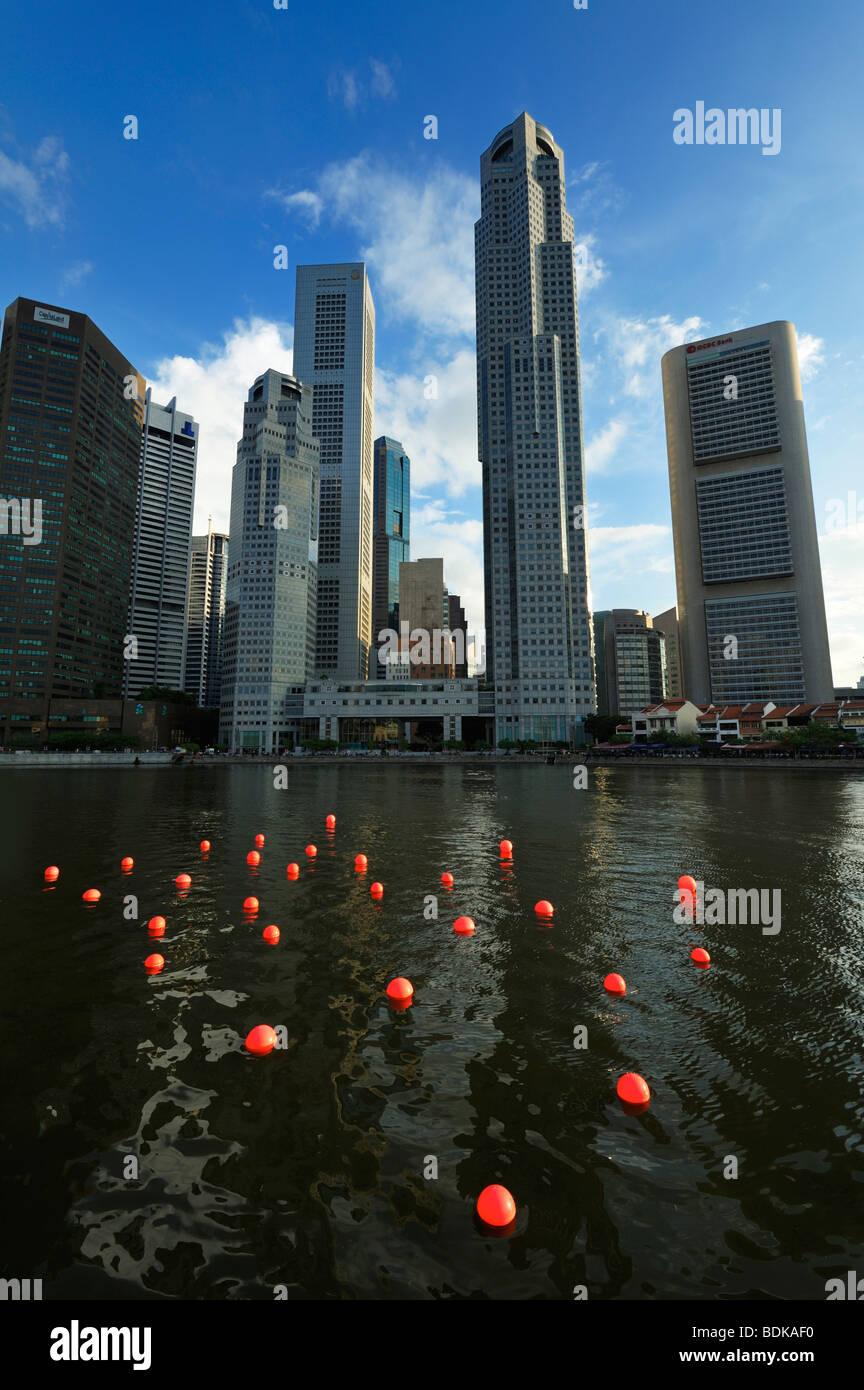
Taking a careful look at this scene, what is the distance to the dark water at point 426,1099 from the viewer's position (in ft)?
15.2

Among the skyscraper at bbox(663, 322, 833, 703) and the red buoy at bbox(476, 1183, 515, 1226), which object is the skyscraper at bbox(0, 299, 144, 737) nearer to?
the red buoy at bbox(476, 1183, 515, 1226)

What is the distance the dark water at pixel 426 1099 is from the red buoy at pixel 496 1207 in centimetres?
14

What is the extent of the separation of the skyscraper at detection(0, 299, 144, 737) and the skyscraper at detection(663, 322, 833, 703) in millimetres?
204709

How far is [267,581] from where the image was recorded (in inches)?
7131

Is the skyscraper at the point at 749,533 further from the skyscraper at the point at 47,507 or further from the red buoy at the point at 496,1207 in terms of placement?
the skyscraper at the point at 47,507

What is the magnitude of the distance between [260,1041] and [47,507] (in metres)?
221

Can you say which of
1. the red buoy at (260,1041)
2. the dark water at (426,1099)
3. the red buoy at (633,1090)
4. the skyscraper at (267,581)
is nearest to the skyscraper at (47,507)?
the skyscraper at (267,581)

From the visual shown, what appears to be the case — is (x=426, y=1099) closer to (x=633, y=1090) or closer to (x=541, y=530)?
(x=633, y=1090)

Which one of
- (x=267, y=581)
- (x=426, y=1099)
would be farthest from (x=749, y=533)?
(x=426, y=1099)

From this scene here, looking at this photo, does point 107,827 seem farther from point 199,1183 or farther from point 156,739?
point 156,739

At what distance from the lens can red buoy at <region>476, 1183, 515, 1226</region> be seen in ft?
16.3
